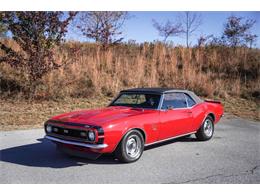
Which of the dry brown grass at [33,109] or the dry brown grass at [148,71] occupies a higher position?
the dry brown grass at [148,71]

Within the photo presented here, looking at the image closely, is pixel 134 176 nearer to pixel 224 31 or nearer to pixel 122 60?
pixel 122 60

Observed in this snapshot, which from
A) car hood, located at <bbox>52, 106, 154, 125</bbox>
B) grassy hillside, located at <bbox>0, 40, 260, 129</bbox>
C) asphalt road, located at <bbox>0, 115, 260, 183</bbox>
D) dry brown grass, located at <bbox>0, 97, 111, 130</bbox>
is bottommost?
asphalt road, located at <bbox>0, 115, 260, 183</bbox>

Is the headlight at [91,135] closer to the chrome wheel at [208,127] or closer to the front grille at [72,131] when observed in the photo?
the front grille at [72,131]

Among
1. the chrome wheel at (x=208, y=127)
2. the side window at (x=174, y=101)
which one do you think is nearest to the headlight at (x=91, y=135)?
the side window at (x=174, y=101)

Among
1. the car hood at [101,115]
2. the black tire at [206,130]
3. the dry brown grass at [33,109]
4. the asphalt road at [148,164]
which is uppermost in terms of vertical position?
the car hood at [101,115]

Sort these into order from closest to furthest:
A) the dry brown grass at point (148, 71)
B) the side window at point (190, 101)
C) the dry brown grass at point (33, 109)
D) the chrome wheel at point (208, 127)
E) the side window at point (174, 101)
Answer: the side window at point (174, 101) → the side window at point (190, 101) → the chrome wheel at point (208, 127) → the dry brown grass at point (33, 109) → the dry brown grass at point (148, 71)

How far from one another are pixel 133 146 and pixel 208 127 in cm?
274

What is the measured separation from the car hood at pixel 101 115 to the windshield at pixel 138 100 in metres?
0.22

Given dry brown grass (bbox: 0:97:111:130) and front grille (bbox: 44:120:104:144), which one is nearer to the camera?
front grille (bbox: 44:120:104:144)

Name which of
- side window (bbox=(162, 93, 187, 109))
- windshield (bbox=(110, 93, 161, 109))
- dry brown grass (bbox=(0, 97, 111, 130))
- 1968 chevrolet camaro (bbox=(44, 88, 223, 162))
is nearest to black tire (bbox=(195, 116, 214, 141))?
1968 chevrolet camaro (bbox=(44, 88, 223, 162))

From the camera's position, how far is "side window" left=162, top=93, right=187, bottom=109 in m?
6.68

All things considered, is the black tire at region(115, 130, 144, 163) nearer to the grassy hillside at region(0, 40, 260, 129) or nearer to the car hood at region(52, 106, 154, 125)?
the car hood at region(52, 106, 154, 125)

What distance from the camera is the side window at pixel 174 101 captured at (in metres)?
6.68

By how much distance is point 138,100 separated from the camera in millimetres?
6777
